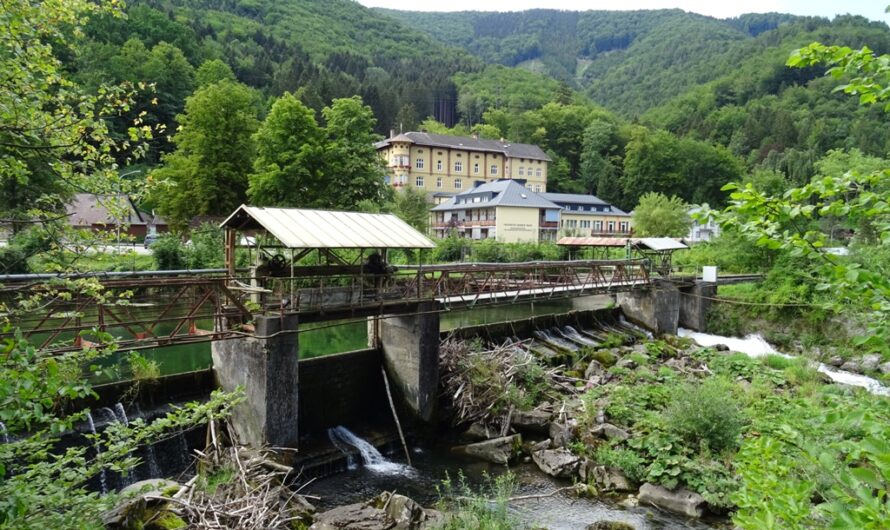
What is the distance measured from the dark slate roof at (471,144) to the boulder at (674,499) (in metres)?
77.6

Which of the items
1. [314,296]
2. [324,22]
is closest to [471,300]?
[314,296]

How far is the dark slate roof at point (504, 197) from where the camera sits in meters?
63.9

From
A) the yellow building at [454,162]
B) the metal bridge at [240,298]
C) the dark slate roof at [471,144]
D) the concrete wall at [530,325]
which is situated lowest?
the concrete wall at [530,325]

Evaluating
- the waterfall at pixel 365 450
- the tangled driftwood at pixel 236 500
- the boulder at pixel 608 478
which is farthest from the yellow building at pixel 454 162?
the tangled driftwood at pixel 236 500

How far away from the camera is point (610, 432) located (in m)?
15.5

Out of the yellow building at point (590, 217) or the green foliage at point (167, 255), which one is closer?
the green foliage at point (167, 255)

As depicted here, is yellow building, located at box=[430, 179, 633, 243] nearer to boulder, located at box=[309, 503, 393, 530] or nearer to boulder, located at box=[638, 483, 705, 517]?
boulder, located at box=[638, 483, 705, 517]

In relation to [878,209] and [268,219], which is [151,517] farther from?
[878,209]

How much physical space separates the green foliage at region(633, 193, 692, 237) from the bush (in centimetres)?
4332

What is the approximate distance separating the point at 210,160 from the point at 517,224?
34873 mm

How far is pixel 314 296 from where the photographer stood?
1491 cm

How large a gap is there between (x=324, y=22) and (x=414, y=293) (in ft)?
649

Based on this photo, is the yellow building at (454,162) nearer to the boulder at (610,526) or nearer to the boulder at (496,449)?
the boulder at (496,449)

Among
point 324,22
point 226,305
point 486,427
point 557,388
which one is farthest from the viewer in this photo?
point 324,22
